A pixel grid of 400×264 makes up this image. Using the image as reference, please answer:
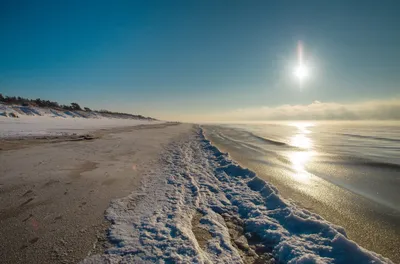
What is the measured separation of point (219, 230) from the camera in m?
4.06

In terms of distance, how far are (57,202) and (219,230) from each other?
4.04m

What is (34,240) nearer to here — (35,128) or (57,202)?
(57,202)

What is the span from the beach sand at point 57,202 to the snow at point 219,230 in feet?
1.38

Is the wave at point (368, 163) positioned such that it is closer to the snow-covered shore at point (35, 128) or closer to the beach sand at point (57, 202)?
the beach sand at point (57, 202)

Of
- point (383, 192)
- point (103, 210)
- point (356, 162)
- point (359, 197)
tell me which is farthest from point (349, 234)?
point (356, 162)

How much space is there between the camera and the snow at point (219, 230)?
3.17m

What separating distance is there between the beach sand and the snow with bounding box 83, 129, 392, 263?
0.42m

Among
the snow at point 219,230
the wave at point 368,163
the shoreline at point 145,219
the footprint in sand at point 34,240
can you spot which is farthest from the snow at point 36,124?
the wave at point 368,163

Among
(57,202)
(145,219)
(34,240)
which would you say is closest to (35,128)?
(57,202)

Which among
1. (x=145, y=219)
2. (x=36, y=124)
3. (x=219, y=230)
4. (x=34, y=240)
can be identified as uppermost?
(x=36, y=124)

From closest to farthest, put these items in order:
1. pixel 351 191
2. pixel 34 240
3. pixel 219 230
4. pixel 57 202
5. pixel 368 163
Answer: pixel 34 240
pixel 219 230
pixel 57 202
pixel 351 191
pixel 368 163

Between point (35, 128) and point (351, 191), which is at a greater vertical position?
point (35, 128)

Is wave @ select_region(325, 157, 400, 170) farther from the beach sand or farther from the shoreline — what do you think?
the beach sand

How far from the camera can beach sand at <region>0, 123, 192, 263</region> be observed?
10.5 feet
